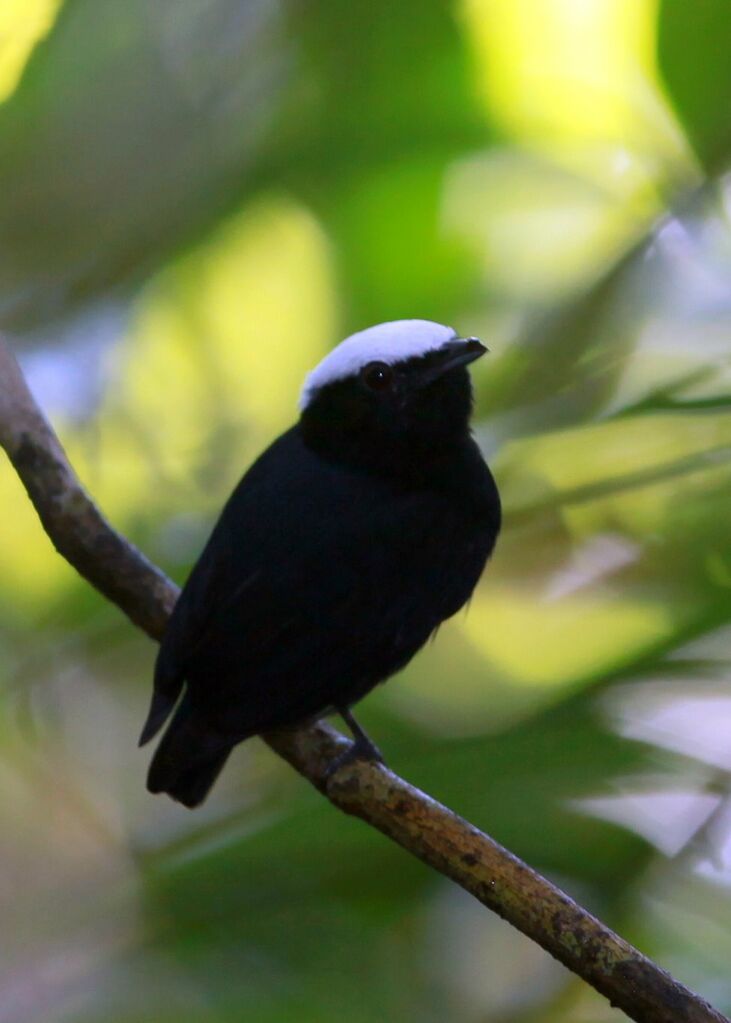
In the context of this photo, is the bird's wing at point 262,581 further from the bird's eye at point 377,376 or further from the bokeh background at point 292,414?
the bokeh background at point 292,414

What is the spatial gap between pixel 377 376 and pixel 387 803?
63 centimetres

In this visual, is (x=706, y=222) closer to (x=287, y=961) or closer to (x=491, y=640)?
(x=491, y=640)

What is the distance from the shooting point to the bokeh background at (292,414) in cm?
201

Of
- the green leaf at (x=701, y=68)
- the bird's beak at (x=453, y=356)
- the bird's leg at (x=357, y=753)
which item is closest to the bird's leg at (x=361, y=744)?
the bird's leg at (x=357, y=753)

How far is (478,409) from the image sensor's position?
85.9 inches

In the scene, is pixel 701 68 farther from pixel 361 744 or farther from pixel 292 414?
pixel 361 744

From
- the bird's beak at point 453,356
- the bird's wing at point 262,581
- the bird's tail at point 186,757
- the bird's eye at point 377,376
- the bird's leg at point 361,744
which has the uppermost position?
the bird's eye at point 377,376

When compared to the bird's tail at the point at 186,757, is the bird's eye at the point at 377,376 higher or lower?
higher

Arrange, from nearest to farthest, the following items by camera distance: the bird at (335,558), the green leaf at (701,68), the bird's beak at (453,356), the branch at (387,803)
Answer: the branch at (387,803)
the bird at (335,558)
the bird's beak at (453,356)
the green leaf at (701,68)

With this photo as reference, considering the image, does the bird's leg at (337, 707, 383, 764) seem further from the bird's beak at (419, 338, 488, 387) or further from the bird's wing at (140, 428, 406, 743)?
the bird's beak at (419, 338, 488, 387)

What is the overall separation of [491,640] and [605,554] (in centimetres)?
25

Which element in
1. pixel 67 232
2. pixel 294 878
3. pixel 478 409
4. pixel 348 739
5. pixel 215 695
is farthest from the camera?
pixel 67 232

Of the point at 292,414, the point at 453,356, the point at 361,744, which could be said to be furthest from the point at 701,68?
the point at 361,744

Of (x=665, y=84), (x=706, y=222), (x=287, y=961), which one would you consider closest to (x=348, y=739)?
(x=287, y=961)
